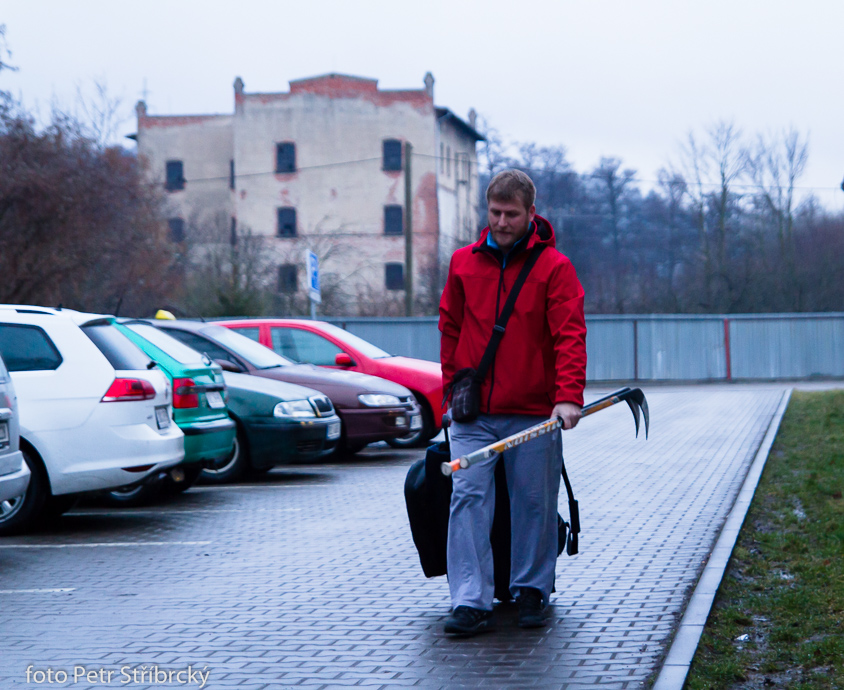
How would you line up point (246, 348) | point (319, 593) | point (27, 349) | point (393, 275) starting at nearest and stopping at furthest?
point (319, 593)
point (27, 349)
point (246, 348)
point (393, 275)

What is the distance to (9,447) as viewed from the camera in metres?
7.55

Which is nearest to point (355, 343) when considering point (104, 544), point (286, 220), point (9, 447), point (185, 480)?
point (185, 480)

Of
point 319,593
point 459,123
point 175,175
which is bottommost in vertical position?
point 319,593

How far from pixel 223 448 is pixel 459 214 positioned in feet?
156

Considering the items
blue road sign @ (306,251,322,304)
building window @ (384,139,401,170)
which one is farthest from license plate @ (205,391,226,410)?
building window @ (384,139,401,170)

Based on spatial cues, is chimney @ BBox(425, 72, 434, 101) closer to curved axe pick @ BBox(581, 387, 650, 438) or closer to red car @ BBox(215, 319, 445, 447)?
red car @ BBox(215, 319, 445, 447)

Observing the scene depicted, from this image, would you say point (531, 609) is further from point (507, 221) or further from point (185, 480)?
point (185, 480)

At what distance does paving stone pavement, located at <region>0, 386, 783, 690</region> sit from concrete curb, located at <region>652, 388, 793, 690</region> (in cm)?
9

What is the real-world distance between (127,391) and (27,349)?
838 mm

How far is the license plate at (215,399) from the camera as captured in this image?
34.5 ft

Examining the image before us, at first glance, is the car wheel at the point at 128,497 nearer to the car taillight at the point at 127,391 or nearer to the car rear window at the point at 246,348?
the car taillight at the point at 127,391

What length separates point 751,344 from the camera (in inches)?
1345

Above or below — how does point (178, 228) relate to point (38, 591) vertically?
above

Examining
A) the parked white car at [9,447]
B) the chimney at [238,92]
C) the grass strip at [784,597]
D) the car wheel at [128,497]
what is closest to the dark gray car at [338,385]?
the car wheel at [128,497]
